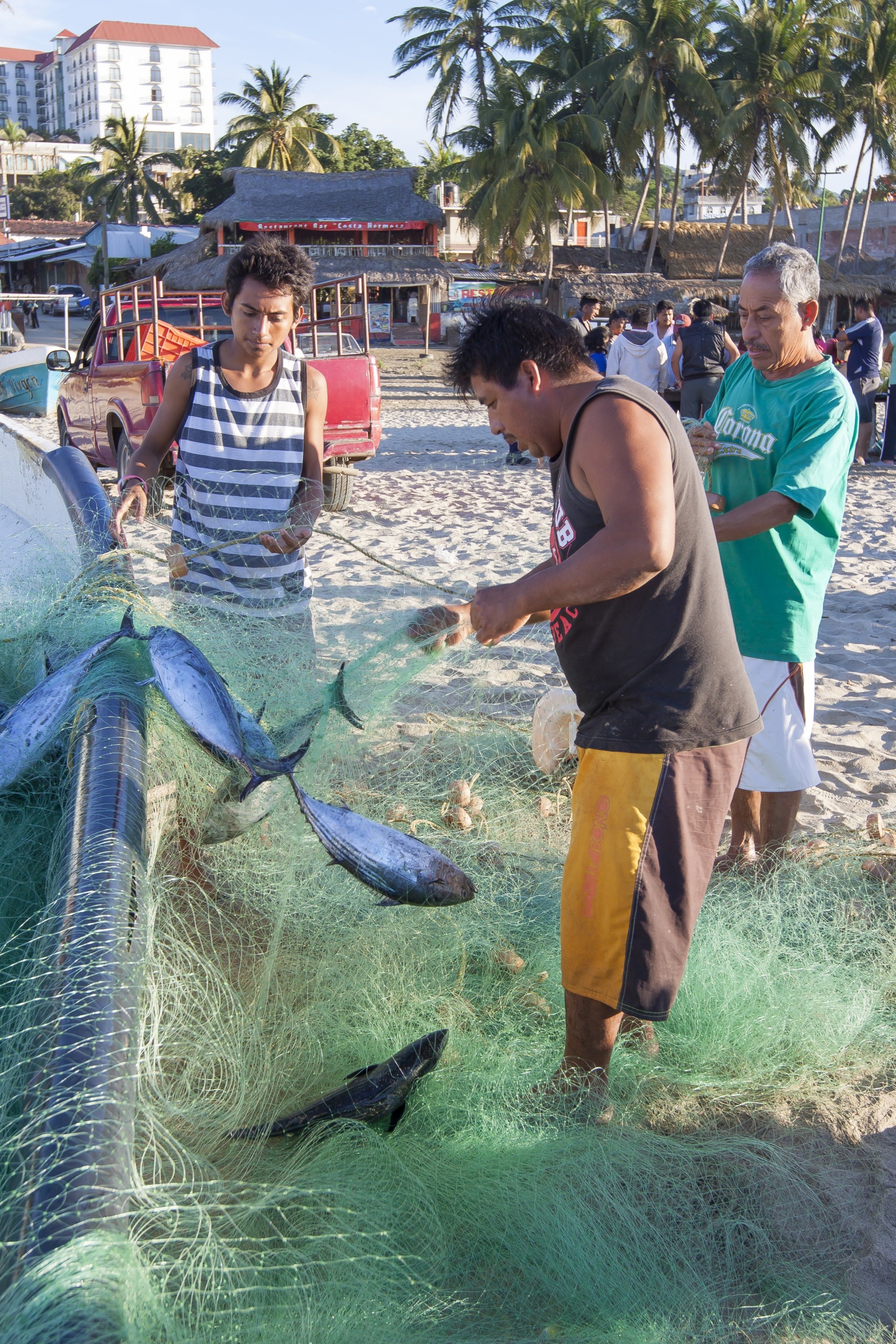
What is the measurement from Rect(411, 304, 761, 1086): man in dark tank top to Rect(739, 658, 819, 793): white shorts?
40.1 inches

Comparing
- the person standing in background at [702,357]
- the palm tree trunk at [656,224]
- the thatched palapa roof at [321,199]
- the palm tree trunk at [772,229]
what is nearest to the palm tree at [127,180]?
the thatched palapa roof at [321,199]

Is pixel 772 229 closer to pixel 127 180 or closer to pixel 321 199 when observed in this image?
pixel 321 199

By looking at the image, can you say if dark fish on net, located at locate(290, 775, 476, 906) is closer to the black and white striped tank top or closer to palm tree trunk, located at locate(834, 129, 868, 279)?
the black and white striped tank top

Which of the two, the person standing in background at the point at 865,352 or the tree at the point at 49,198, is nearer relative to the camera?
the person standing in background at the point at 865,352

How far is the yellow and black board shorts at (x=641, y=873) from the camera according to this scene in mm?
1984

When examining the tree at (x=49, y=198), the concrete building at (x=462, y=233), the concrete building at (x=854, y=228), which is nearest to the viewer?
the concrete building at (x=854, y=228)

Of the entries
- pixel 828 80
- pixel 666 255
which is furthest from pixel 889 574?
pixel 828 80

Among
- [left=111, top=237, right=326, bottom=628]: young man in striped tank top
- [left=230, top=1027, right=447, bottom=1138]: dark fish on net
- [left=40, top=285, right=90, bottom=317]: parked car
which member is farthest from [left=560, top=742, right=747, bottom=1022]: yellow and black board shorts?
[left=40, top=285, right=90, bottom=317]: parked car

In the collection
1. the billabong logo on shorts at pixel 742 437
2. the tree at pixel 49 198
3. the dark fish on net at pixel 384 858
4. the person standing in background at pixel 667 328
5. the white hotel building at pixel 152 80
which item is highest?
the white hotel building at pixel 152 80

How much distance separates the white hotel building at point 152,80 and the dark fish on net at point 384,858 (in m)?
152

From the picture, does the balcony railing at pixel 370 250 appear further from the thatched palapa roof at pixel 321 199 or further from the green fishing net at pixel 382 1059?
the green fishing net at pixel 382 1059

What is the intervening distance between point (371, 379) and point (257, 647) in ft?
24.1

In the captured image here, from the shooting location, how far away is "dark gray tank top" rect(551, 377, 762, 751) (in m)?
1.95

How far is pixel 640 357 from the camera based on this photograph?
10.1 meters
